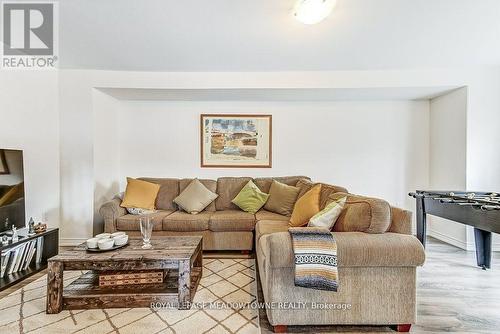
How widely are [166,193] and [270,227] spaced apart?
174cm

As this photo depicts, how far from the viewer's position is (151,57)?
307 cm

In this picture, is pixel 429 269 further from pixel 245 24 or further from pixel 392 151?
pixel 245 24

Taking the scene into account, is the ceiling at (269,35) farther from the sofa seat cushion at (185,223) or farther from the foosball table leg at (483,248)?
the foosball table leg at (483,248)

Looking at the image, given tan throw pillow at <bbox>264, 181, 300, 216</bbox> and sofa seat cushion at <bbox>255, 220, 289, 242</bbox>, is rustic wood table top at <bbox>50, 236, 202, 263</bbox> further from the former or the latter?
tan throw pillow at <bbox>264, 181, 300, 216</bbox>

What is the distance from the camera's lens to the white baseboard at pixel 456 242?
330 centimetres

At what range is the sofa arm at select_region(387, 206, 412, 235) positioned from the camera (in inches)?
71.1

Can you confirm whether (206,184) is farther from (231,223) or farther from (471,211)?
(471,211)

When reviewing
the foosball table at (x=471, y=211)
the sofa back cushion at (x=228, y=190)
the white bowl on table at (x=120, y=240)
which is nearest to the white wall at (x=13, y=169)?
the white bowl on table at (x=120, y=240)

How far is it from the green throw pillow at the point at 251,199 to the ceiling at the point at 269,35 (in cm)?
164

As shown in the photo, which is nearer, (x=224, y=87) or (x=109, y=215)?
(x=109, y=215)

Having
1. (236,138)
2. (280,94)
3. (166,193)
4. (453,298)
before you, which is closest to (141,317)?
(166,193)

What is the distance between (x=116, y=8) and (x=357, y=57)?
2.64 metres

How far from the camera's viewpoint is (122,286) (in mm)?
2076

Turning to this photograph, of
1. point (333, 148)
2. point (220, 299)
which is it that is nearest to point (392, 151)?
point (333, 148)
